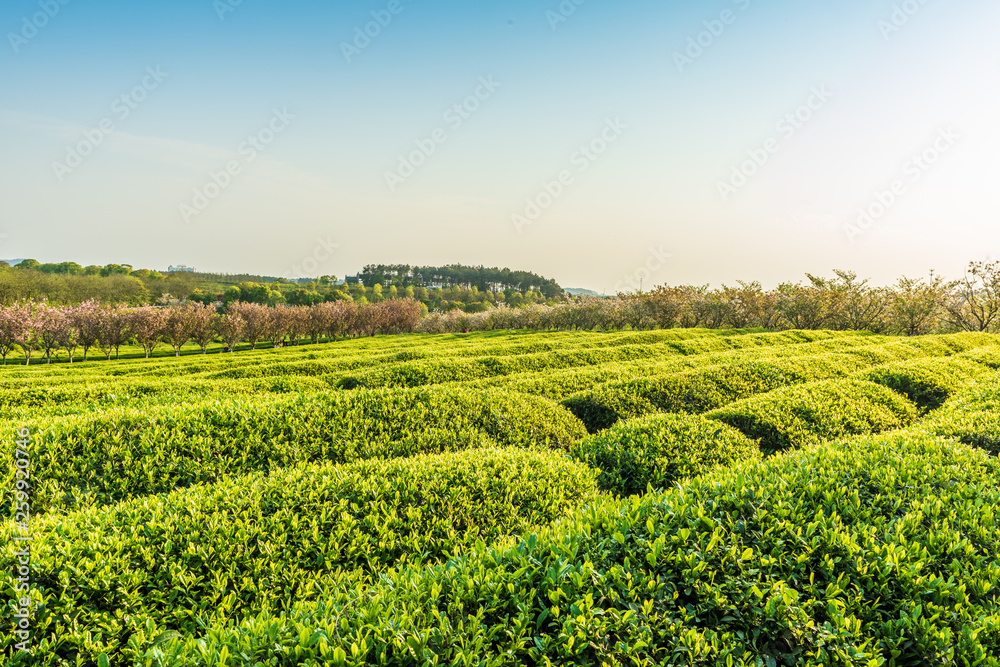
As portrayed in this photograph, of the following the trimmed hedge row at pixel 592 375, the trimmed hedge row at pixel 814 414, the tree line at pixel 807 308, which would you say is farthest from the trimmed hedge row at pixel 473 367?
the tree line at pixel 807 308

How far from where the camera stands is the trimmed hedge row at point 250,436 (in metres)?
5.39

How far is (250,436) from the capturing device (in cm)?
629

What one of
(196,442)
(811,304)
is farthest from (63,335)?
(811,304)

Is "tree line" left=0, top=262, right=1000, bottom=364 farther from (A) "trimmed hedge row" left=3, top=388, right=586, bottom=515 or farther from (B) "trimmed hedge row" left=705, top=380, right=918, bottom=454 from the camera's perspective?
(A) "trimmed hedge row" left=3, top=388, right=586, bottom=515

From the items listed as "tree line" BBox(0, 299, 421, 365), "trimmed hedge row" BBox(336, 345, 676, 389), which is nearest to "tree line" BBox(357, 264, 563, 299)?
"tree line" BBox(0, 299, 421, 365)

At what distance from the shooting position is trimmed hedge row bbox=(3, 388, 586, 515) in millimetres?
5387

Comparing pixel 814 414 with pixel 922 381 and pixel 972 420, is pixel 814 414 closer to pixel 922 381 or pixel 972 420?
pixel 972 420

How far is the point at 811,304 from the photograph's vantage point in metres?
33.2

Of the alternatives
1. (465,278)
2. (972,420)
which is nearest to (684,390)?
(972,420)

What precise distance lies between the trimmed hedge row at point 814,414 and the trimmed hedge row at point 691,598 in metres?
3.65

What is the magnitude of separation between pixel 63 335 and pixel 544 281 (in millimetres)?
115851

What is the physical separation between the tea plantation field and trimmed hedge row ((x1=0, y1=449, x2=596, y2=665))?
2 centimetres

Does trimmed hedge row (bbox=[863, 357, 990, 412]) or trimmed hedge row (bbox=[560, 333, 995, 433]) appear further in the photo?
trimmed hedge row (bbox=[863, 357, 990, 412])

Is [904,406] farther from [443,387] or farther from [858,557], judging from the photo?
[443,387]
